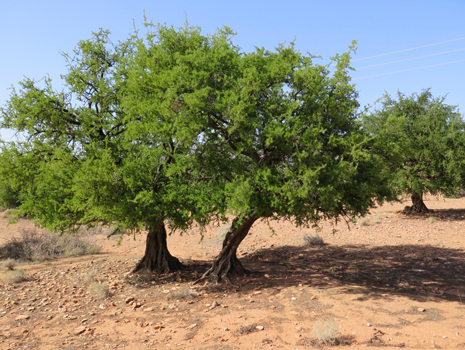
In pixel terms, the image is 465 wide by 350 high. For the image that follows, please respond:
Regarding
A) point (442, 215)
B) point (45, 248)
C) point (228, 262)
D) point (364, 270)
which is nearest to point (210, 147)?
point (228, 262)

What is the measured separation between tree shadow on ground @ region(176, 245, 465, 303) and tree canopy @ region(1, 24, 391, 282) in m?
2.24

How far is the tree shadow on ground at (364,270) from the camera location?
35.4 ft

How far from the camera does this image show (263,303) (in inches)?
385

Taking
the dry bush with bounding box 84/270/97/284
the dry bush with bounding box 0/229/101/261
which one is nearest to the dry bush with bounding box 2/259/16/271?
the dry bush with bounding box 0/229/101/261

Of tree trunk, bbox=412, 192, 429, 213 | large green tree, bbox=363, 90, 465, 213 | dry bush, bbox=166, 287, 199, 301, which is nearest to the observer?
dry bush, bbox=166, 287, 199, 301

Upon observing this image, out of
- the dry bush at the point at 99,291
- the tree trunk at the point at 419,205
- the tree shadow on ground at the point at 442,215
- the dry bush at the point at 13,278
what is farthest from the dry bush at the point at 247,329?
the tree trunk at the point at 419,205

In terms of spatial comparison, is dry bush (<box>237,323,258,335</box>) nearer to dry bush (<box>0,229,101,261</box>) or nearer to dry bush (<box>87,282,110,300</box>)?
dry bush (<box>87,282,110,300</box>)

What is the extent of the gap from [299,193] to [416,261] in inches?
333

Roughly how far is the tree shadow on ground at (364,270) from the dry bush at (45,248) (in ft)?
23.5

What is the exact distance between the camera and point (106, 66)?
12.9 meters

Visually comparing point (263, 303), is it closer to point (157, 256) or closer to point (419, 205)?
point (157, 256)

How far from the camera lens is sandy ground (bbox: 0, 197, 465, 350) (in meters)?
7.65

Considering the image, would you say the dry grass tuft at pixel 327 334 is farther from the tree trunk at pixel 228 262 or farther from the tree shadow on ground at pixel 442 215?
the tree shadow on ground at pixel 442 215

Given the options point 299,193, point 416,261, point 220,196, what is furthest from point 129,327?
point 416,261
